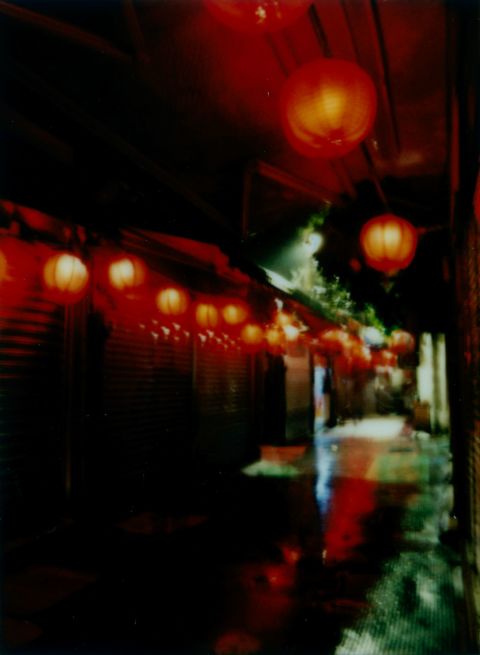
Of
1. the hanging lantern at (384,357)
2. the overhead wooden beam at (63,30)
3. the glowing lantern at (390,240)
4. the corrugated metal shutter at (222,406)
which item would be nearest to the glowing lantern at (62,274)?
the overhead wooden beam at (63,30)

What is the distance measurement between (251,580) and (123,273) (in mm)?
4998

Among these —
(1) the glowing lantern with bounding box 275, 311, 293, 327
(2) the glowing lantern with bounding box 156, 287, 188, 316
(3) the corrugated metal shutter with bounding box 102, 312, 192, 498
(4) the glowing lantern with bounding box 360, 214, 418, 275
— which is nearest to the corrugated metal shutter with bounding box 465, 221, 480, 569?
(4) the glowing lantern with bounding box 360, 214, 418, 275

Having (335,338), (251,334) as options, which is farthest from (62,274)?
(335,338)

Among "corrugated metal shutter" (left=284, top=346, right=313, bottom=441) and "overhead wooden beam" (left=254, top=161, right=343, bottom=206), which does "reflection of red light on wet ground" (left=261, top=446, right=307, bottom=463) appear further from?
"overhead wooden beam" (left=254, top=161, right=343, bottom=206)

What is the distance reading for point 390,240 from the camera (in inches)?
299

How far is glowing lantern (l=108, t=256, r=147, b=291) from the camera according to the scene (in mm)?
7930

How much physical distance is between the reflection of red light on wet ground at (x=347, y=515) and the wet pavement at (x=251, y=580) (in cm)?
4

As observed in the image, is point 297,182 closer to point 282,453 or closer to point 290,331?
point 290,331

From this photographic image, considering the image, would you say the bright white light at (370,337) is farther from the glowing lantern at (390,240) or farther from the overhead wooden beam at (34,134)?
the overhead wooden beam at (34,134)

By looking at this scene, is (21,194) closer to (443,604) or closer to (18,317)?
(18,317)

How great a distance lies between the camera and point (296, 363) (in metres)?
21.8

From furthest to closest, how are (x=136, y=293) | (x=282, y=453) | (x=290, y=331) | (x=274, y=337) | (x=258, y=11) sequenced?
(x=282, y=453)
(x=290, y=331)
(x=274, y=337)
(x=136, y=293)
(x=258, y=11)

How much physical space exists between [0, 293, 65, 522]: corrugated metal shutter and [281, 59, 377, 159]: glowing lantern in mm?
4792

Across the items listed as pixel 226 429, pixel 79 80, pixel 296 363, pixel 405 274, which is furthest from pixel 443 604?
pixel 296 363
